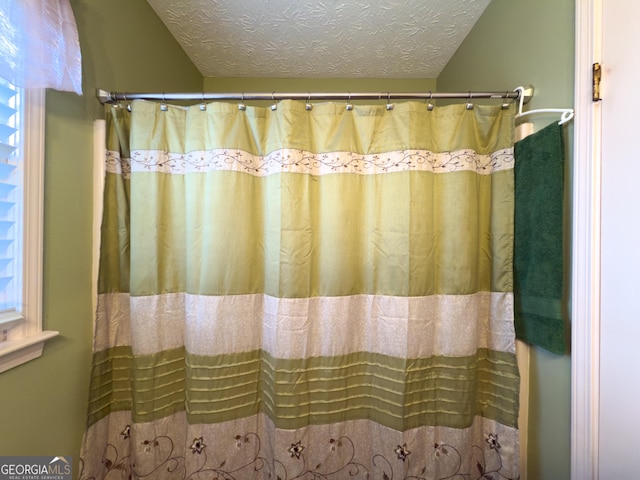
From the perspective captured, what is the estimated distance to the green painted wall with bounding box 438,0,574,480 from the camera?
2.11 feet

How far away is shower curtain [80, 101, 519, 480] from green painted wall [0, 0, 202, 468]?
0.05 metres

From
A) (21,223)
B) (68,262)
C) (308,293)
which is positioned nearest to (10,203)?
(21,223)

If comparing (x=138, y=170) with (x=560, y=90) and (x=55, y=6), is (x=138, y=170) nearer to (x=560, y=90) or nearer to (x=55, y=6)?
(x=55, y=6)

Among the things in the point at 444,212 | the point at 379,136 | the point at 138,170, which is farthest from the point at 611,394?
the point at 138,170

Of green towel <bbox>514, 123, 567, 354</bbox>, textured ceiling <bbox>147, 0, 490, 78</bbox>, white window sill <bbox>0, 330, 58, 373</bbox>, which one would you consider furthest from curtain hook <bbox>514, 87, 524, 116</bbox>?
white window sill <bbox>0, 330, 58, 373</bbox>

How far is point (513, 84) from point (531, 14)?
0.19 meters

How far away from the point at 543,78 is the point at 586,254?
0.55 meters

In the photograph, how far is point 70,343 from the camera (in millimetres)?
707

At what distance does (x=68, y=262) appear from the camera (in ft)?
2.29

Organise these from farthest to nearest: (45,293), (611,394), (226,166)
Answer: (226,166) → (45,293) → (611,394)

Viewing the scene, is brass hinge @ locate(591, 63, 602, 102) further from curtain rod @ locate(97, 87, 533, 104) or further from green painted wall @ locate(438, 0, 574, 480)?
curtain rod @ locate(97, 87, 533, 104)

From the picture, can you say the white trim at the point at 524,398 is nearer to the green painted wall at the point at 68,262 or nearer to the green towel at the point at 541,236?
the green towel at the point at 541,236

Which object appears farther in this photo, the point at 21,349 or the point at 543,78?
the point at 543,78

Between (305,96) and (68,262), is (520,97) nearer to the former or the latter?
(305,96)
